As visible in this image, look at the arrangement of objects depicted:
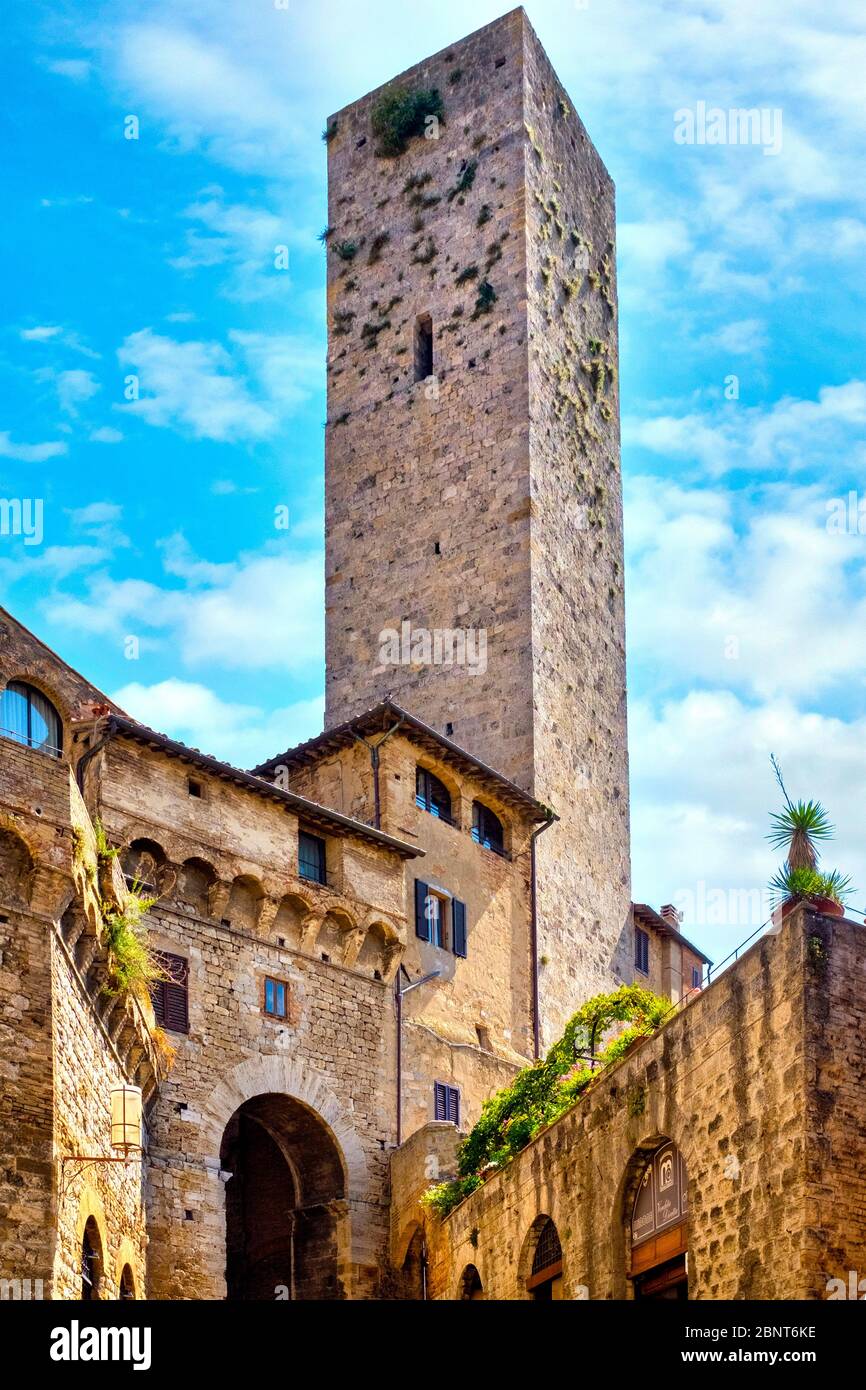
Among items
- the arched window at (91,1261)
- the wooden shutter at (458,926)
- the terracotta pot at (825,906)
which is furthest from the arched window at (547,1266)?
the wooden shutter at (458,926)

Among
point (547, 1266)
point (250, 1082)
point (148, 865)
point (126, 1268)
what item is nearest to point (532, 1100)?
point (250, 1082)

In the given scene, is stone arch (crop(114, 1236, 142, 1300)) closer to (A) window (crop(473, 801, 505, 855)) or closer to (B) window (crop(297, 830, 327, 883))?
(B) window (crop(297, 830, 327, 883))

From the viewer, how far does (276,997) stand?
1294 inches

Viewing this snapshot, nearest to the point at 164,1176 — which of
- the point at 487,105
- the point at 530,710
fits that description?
the point at 530,710

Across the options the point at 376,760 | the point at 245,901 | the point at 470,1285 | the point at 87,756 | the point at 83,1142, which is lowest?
the point at 470,1285

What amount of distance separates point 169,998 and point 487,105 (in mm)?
27459

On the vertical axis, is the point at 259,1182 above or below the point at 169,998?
below

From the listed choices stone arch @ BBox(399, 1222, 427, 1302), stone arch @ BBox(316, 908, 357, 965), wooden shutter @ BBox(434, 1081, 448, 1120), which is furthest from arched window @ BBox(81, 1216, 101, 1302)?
wooden shutter @ BBox(434, 1081, 448, 1120)

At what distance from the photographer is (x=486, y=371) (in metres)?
47.8

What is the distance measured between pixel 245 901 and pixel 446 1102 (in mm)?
5475

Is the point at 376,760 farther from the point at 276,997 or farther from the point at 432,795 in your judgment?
Answer: the point at 276,997

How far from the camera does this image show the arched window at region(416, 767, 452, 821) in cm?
3853

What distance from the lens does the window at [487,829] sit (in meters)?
40.2
